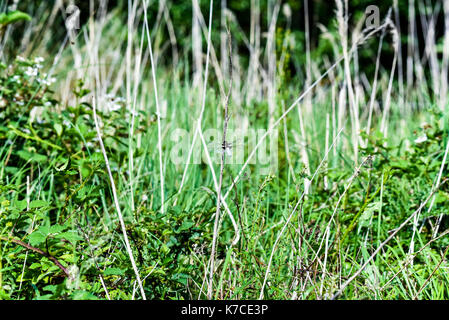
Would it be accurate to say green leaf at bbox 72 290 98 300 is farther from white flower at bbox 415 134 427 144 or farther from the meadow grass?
white flower at bbox 415 134 427 144

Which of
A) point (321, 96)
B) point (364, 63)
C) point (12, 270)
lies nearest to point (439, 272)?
point (12, 270)

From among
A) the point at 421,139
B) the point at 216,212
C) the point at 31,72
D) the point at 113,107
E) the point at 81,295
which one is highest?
the point at 31,72

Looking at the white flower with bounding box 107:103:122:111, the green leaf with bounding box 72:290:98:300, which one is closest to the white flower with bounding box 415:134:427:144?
the white flower with bounding box 107:103:122:111

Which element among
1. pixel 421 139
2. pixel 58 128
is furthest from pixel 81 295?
Result: pixel 421 139

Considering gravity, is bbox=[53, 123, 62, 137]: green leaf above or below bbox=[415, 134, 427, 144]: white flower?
above

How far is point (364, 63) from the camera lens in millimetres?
6242

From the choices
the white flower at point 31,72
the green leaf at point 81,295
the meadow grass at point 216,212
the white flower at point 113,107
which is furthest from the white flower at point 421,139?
the white flower at point 31,72

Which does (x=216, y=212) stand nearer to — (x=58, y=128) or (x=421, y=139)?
(x=58, y=128)

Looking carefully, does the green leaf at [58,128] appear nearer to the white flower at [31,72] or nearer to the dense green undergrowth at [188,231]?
the dense green undergrowth at [188,231]

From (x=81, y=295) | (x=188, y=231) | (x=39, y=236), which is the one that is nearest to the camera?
(x=81, y=295)

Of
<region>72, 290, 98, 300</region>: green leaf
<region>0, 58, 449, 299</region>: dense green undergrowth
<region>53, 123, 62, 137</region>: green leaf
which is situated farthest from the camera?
<region>53, 123, 62, 137</region>: green leaf

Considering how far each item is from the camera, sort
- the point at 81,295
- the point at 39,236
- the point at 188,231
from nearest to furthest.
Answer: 1. the point at 81,295
2. the point at 39,236
3. the point at 188,231
